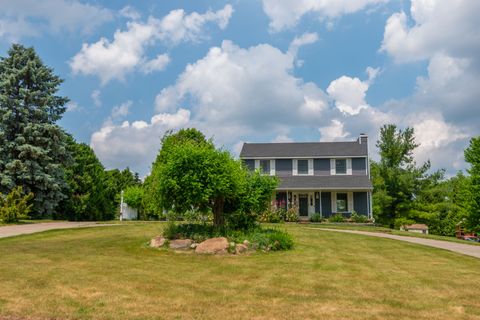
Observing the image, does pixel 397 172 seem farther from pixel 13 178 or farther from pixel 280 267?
pixel 13 178

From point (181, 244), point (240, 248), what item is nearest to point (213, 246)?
point (240, 248)

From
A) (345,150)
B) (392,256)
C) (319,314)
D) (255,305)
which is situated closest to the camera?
(319,314)

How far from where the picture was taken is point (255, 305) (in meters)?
6.82

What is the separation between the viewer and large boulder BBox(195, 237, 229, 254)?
12352 millimetres

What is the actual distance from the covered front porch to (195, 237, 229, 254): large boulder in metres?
19.6

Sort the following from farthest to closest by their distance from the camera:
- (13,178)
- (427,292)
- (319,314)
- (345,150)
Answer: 1. (345,150)
2. (13,178)
3. (427,292)
4. (319,314)

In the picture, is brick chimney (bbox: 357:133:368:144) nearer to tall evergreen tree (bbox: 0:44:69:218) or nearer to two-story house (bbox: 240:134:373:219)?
two-story house (bbox: 240:134:373:219)

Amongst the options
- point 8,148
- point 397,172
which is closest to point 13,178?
point 8,148

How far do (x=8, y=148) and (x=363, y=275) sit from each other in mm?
25821

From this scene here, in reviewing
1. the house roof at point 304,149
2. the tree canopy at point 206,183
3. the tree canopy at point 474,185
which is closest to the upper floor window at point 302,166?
the house roof at point 304,149

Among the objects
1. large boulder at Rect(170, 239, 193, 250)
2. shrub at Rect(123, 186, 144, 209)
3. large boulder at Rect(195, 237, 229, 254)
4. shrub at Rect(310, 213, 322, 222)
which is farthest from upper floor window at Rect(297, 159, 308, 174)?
large boulder at Rect(195, 237, 229, 254)

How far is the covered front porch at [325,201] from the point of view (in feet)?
106

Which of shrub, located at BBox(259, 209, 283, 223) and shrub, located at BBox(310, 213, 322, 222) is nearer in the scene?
shrub, located at BBox(259, 209, 283, 223)

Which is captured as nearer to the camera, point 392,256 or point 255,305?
point 255,305
